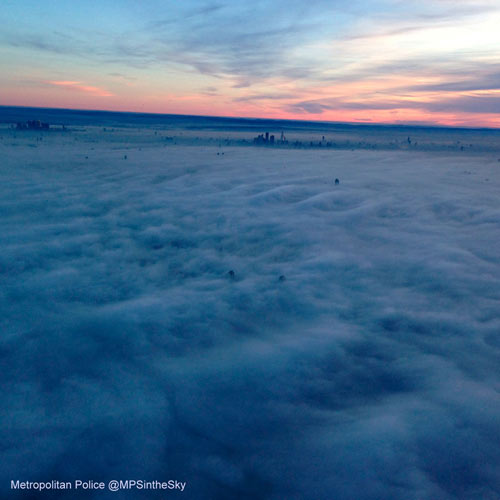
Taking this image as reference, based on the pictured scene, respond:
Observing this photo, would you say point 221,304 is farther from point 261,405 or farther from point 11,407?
point 11,407

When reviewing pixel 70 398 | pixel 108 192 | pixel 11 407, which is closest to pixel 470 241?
pixel 70 398

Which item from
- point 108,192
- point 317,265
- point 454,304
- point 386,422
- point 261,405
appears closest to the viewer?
point 386,422

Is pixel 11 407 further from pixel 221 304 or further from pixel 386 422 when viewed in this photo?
pixel 386 422

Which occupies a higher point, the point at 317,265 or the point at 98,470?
the point at 317,265

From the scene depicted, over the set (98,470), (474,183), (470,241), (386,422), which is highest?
(474,183)

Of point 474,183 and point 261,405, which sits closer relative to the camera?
point 261,405

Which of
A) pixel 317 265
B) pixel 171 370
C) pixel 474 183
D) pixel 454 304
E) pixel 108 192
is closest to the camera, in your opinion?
pixel 171 370

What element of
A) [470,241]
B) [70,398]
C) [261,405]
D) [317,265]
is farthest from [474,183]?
[70,398]

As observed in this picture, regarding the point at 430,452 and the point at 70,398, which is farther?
the point at 70,398

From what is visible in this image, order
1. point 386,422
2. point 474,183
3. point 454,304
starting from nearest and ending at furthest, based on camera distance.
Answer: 1. point 386,422
2. point 454,304
3. point 474,183
